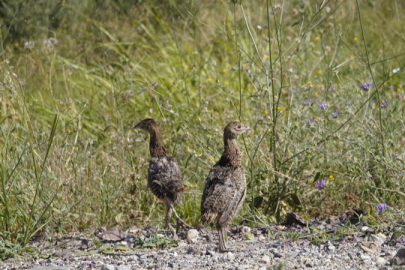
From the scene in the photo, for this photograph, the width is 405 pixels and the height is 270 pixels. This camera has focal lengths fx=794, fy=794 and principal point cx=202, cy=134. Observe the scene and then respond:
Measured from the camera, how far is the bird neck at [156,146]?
6.82 m

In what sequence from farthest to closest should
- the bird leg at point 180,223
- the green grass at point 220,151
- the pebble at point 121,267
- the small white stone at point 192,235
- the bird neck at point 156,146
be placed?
the bird neck at point 156,146, the bird leg at point 180,223, the green grass at point 220,151, the small white stone at point 192,235, the pebble at point 121,267

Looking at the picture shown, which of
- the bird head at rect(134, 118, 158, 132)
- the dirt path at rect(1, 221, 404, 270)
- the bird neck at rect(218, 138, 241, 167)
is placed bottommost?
the dirt path at rect(1, 221, 404, 270)

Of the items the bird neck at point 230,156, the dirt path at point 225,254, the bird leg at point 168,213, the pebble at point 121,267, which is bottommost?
the pebble at point 121,267

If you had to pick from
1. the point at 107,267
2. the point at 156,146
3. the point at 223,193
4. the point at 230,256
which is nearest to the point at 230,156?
the point at 223,193

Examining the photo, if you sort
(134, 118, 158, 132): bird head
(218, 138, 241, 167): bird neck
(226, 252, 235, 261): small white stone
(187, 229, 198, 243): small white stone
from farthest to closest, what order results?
(134, 118, 158, 132): bird head
(187, 229, 198, 243): small white stone
(218, 138, 241, 167): bird neck
(226, 252, 235, 261): small white stone

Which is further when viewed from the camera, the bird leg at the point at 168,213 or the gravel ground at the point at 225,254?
the bird leg at the point at 168,213

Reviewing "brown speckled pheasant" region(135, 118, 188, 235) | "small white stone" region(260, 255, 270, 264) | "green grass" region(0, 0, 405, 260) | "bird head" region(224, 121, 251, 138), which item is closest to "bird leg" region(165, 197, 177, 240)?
"brown speckled pheasant" region(135, 118, 188, 235)

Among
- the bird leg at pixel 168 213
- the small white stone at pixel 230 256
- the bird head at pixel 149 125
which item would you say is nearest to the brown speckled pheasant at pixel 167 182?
the bird leg at pixel 168 213

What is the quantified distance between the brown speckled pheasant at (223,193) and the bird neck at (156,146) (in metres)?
1.09

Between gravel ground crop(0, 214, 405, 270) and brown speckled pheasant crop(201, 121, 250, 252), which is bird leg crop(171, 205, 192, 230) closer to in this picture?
gravel ground crop(0, 214, 405, 270)

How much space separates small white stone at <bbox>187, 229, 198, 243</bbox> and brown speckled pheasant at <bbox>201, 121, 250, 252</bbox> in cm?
35

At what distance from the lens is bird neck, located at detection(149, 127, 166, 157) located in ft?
22.4

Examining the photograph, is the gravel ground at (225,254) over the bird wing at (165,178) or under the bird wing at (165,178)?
under

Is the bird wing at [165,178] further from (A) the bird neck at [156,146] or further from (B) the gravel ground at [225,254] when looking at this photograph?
(B) the gravel ground at [225,254]
